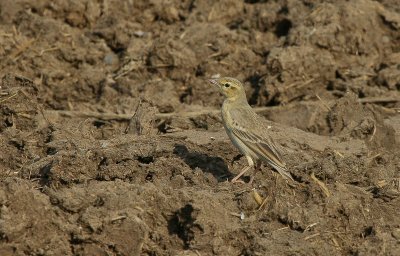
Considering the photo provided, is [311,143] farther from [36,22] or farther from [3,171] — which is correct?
[36,22]

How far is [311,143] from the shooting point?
1026 cm

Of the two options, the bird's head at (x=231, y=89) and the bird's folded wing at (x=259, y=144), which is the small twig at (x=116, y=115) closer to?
the bird's head at (x=231, y=89)

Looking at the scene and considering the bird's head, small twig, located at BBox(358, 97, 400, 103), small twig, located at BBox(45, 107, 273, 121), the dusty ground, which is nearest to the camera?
the dusty ground

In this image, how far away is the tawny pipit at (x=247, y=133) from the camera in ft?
29.2

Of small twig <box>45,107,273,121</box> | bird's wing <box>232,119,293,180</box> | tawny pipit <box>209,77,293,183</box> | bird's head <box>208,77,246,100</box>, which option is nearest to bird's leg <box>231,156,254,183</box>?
tawny pipit <box>209,77,293,183</box>

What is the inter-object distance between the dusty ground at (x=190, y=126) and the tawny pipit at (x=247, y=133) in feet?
0.58

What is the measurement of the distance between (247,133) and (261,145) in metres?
0.21

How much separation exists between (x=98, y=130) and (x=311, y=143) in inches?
94.7

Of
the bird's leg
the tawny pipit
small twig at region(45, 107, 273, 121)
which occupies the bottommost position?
small twig at region(45, 107, 273, 121)

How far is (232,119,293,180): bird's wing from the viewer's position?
8766 millimetres

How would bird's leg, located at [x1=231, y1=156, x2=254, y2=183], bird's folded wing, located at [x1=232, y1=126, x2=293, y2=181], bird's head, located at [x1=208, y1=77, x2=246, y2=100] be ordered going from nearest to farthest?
bird's folded wing, located at [x1=232, y1=126, x2=293, y2=181], bird's leg, located at [x1=231, y1=156, x2=254, y2=183], bird's head, located at [x1=208, y1=77, x2=246, y2=100]

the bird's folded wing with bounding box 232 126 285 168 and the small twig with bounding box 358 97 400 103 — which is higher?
the bird's folded wing with bounding box 232 126 285 168

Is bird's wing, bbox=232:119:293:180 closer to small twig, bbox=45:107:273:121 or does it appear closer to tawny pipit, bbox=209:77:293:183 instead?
tawny pipit, bbox=209:77:293:183

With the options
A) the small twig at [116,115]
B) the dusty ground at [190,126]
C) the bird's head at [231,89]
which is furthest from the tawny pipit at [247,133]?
the small twig at [116,115]
